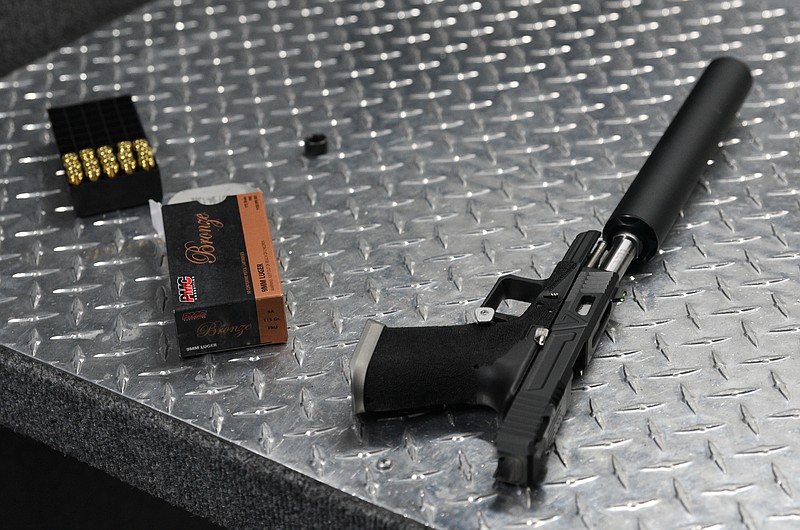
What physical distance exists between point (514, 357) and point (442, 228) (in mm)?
410

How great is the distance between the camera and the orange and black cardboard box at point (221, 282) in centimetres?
115

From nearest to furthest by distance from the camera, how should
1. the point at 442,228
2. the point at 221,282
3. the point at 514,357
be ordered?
the point at 514,357
the point at 221,282
the point at 442,228

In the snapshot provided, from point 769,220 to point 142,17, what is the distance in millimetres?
1302

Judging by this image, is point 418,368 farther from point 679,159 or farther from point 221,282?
point 679,159

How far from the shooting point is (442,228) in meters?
1.42

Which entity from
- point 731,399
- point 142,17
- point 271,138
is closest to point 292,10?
point 142,17

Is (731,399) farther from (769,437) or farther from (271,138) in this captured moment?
(271,138)

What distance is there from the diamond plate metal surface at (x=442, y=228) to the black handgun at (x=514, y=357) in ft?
0.15

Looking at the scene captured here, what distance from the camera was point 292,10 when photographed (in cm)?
200

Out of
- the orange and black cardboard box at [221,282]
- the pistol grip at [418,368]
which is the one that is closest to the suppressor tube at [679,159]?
the pistol grip at [418,368]

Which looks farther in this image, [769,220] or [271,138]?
[271,138]

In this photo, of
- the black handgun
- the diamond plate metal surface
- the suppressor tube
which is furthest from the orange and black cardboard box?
the suppressor tube

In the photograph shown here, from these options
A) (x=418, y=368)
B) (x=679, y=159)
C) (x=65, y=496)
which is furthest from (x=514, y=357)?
(x=65, y=496)

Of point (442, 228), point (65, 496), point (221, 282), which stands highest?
point (221, 282)
